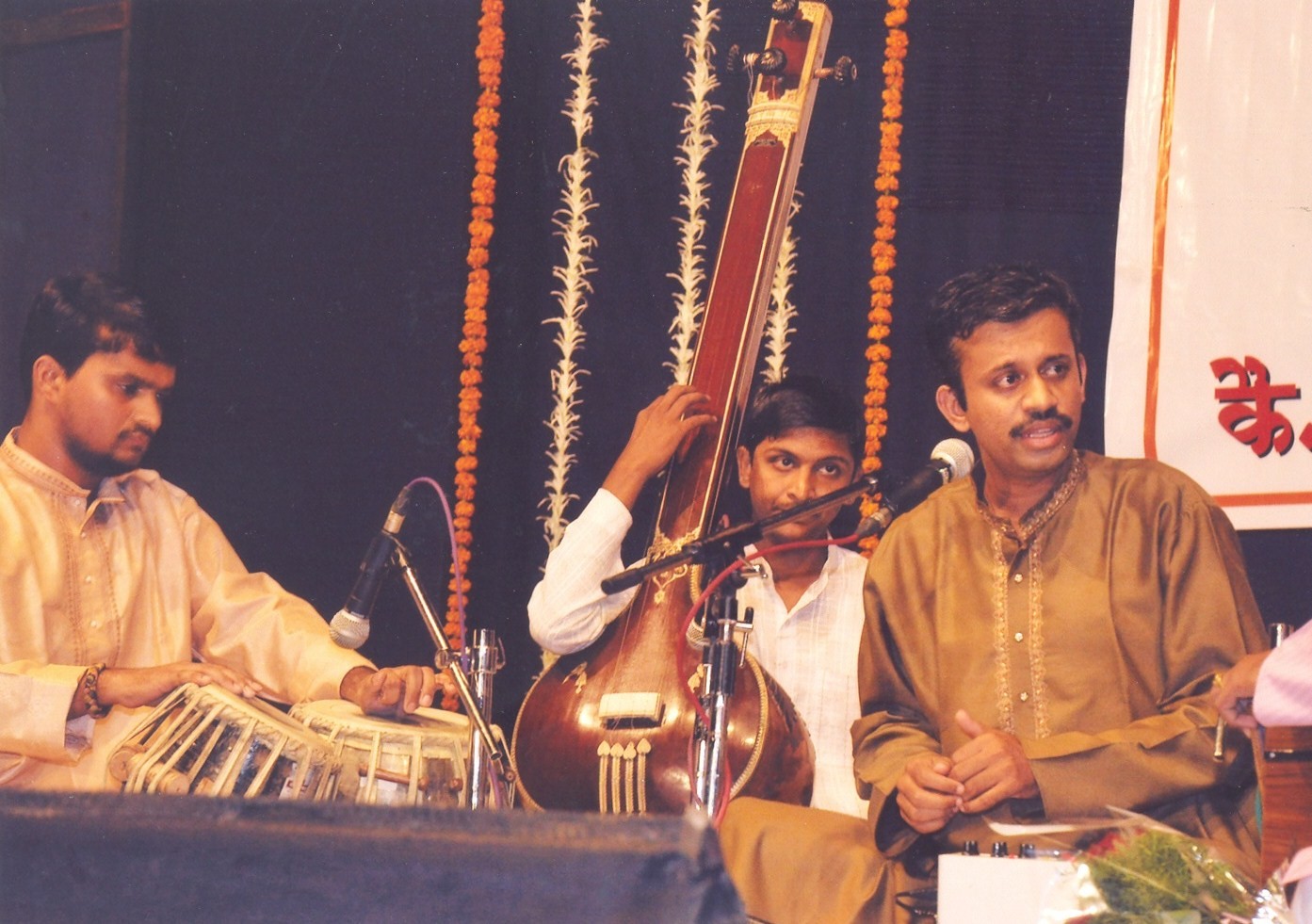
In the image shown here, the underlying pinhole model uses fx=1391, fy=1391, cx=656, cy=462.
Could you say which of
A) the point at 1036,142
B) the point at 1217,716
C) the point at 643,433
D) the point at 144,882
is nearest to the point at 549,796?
the point at 643,433

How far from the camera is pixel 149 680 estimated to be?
3127 mm

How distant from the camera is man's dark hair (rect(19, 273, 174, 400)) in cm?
358

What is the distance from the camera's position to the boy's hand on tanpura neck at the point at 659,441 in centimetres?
327

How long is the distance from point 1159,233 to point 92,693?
2720mm

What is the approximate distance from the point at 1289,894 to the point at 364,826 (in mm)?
1656

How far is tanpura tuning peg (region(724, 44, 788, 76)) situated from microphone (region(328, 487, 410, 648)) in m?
1.44

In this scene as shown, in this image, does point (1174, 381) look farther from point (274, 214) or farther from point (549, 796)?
point (274, 214)

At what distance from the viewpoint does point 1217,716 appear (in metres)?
2.54

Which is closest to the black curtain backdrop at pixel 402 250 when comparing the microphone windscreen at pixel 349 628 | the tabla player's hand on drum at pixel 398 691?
the tabla player's hand on drum at pixel 398 691

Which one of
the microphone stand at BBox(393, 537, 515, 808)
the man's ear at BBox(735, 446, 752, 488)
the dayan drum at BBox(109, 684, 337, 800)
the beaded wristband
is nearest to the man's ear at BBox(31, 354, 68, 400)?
the beaded wristband

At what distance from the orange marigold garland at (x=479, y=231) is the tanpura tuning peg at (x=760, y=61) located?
680 millimetres

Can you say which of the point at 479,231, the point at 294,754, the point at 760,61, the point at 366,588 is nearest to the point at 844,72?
the point at 760,61

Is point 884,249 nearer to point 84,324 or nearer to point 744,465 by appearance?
point 744,465

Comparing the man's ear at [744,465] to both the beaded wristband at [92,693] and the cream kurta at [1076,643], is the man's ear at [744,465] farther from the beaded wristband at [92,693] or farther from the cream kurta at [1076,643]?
the beaded wristband at [92,693]
